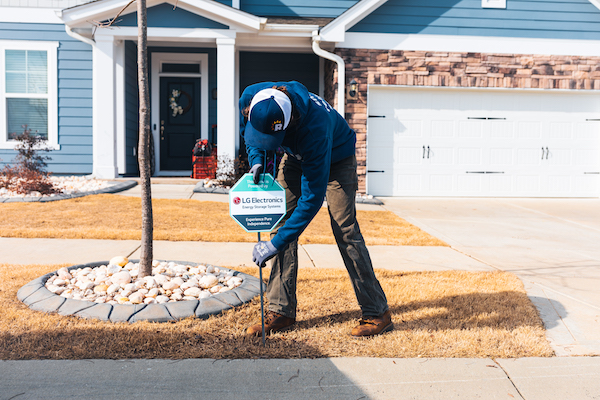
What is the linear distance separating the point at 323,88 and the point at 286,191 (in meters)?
8.88

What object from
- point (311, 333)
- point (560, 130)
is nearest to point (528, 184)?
point (560, 130)

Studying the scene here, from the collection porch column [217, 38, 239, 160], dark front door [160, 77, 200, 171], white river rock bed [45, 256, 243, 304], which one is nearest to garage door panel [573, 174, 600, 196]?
porch column [217, 38, 239, 160]

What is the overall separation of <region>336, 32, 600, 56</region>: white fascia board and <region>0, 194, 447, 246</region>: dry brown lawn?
4.00 m

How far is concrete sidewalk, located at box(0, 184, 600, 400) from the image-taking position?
7.63 ft

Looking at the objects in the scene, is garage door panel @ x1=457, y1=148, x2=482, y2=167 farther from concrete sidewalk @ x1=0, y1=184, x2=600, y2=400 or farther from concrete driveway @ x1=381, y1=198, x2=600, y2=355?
concrete sidewalk @ x1=0, y1=184, x2=600, y2=400

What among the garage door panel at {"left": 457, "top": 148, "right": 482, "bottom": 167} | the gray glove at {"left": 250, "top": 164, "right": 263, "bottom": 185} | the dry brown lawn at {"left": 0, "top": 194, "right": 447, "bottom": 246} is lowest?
the dry brown lawn at {"left": 0, "top": 194, "right": 447, "bottom": 246}

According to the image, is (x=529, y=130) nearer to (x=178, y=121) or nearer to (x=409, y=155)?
(x=409, y=155)

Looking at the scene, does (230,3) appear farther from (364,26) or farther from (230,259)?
(230,259)

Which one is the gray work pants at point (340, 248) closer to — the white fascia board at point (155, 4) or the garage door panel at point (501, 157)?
the white fascia board at point (155, 4)

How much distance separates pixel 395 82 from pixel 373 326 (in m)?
7.80

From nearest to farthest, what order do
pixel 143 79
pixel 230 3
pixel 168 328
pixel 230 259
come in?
pixel 168 328 < pixel 143 79 < pixel 230 259 < pixel 230 3

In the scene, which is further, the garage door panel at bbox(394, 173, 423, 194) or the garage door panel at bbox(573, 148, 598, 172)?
the garage door panel at bbox(573, 148, 598, 172)

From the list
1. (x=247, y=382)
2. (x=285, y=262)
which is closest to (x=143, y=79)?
(x=285, y=262)

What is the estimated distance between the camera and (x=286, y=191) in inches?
123
